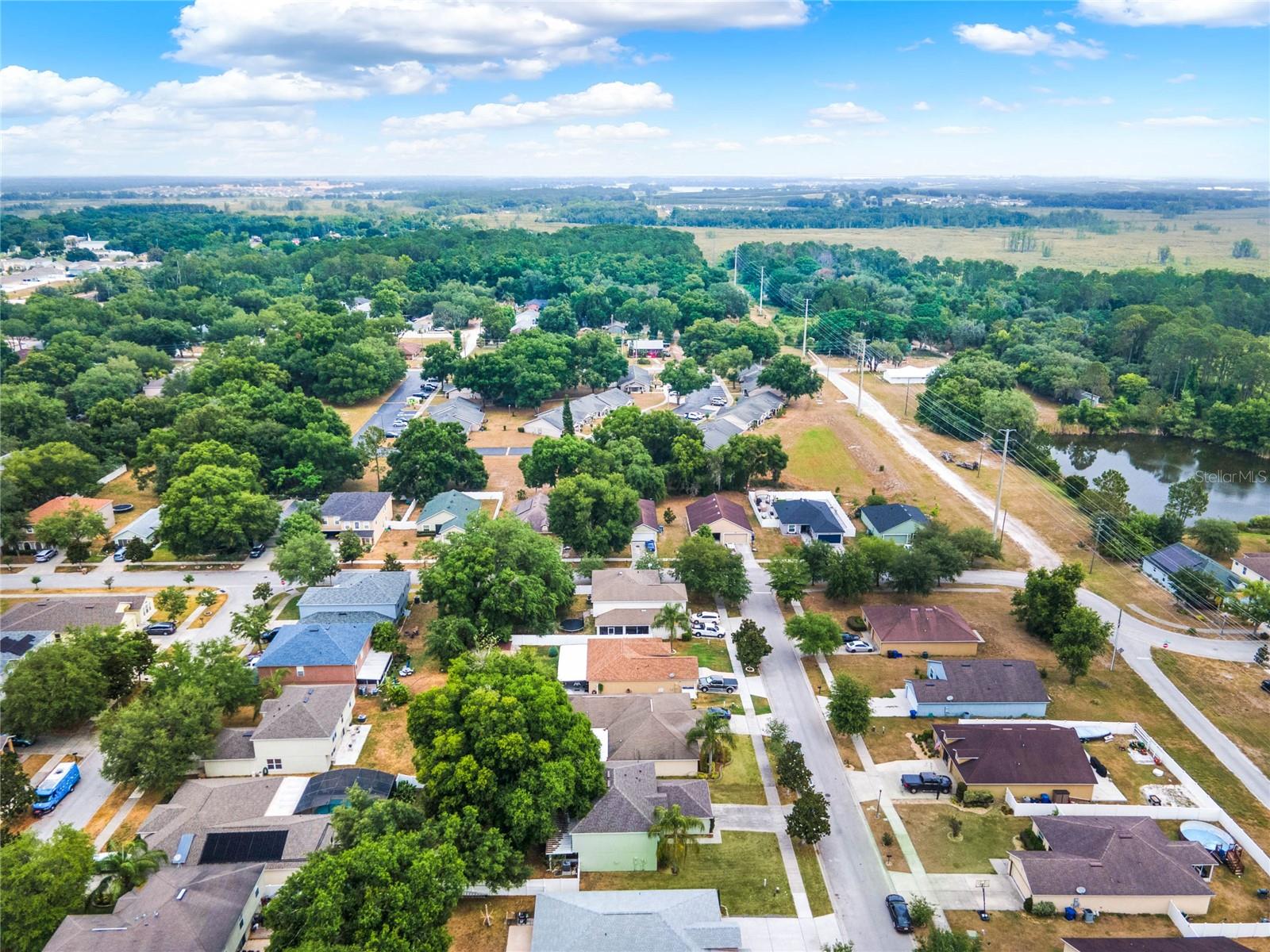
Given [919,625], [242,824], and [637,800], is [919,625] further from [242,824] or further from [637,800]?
[242,824]

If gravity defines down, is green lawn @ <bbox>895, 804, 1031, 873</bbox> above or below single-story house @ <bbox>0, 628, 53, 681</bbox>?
below

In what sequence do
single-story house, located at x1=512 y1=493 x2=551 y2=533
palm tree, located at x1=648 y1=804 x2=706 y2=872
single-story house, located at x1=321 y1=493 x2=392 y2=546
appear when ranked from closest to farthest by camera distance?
palm tree, located at x1=648 y1=804 x2=706 y2=872 → single-story house, located at x1=512 y1=493 x2=551 y2=533 → single-story house, located at x1=321 y1=493 x2=392 y2=546

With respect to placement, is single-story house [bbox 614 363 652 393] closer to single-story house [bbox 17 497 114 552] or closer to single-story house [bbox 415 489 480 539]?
single-story house [bbox 415 489 480 539]

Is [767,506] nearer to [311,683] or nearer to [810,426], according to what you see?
[810,426]

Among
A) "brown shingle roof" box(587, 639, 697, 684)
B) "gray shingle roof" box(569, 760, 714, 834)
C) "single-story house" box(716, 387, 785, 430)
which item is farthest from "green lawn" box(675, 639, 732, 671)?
"single-story house" box(716, 387, 785, 430)

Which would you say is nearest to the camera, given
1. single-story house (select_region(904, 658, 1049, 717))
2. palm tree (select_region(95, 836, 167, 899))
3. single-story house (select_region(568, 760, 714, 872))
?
palm tree (select_region(95, 836, 167, 899))
